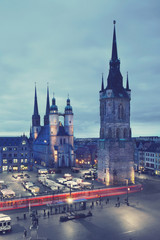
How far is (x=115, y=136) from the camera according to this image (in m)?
66.8

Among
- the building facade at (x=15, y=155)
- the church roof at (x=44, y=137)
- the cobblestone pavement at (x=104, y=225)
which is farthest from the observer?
the church roof at (x=44, y=137)

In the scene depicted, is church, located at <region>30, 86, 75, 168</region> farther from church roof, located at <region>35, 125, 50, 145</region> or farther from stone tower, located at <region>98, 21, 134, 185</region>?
stone tower, located at <region>98, 21, 134, 185</region>

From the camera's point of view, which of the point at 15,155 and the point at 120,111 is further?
the point at 15,155

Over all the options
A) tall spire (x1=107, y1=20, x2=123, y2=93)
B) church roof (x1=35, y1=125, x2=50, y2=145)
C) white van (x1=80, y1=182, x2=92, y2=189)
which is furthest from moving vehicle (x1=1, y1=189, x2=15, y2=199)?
church roof (x1=35, y1=125, x2=50, y2=145)

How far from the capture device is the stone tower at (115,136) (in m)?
66.0

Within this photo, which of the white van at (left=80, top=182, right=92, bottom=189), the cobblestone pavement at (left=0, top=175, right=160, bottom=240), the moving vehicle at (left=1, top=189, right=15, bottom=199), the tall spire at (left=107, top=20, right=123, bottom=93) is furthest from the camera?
the tall spire at (left=107, top=20, right=123, bottom=93)

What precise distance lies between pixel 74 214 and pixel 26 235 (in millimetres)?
10460

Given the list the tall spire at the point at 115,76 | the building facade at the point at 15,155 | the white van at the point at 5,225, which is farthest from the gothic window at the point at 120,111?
the building facade at the point at 15,155

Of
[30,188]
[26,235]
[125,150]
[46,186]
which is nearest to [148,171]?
[125,150]

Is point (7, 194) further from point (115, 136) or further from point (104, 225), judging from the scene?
point (115, 136)

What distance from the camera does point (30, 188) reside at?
2256 inches

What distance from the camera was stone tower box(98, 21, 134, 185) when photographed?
66.0 metres

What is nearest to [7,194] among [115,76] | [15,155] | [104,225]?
[104,225]

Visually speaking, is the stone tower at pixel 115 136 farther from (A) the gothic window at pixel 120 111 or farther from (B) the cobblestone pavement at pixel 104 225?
(B) the cobblestone pavement at pixel 104 225
